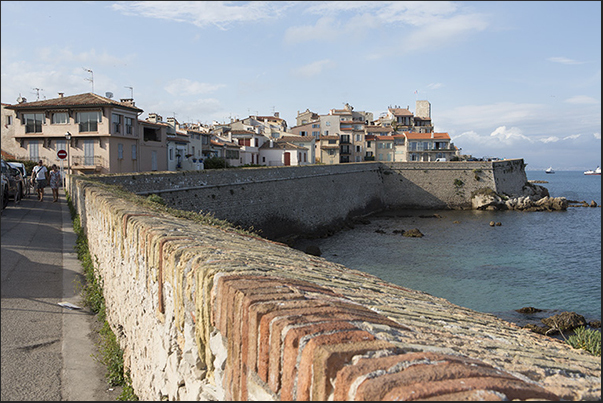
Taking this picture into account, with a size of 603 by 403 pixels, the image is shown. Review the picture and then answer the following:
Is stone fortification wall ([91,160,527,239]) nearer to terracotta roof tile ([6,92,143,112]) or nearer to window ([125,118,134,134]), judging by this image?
window ([125,118,134,134])

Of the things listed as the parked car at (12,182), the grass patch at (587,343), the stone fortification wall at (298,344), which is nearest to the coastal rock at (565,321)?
the grass patch at (587,343)

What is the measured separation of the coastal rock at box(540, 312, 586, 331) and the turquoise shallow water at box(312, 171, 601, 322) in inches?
48.1

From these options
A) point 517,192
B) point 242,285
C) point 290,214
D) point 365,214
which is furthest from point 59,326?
point 517,192

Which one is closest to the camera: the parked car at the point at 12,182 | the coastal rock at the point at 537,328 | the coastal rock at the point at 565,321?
the coastal rock at the point at 537,328

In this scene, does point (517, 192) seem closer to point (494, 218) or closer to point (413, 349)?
point (494, 218)

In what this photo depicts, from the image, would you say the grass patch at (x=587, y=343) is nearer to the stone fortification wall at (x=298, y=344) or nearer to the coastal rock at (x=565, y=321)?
the stone fortification wall at (x=298, y=344)

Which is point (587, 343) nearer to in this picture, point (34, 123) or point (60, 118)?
point (60, 118)

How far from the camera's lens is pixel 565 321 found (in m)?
16.2

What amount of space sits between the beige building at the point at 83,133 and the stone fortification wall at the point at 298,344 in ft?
114

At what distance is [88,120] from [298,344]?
39.0 meters

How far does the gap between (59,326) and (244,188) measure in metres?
22.8

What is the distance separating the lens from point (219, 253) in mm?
3363

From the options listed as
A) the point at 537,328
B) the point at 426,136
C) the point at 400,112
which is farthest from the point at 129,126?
the point at 400,112

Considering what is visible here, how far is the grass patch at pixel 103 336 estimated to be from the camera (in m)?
5.09
